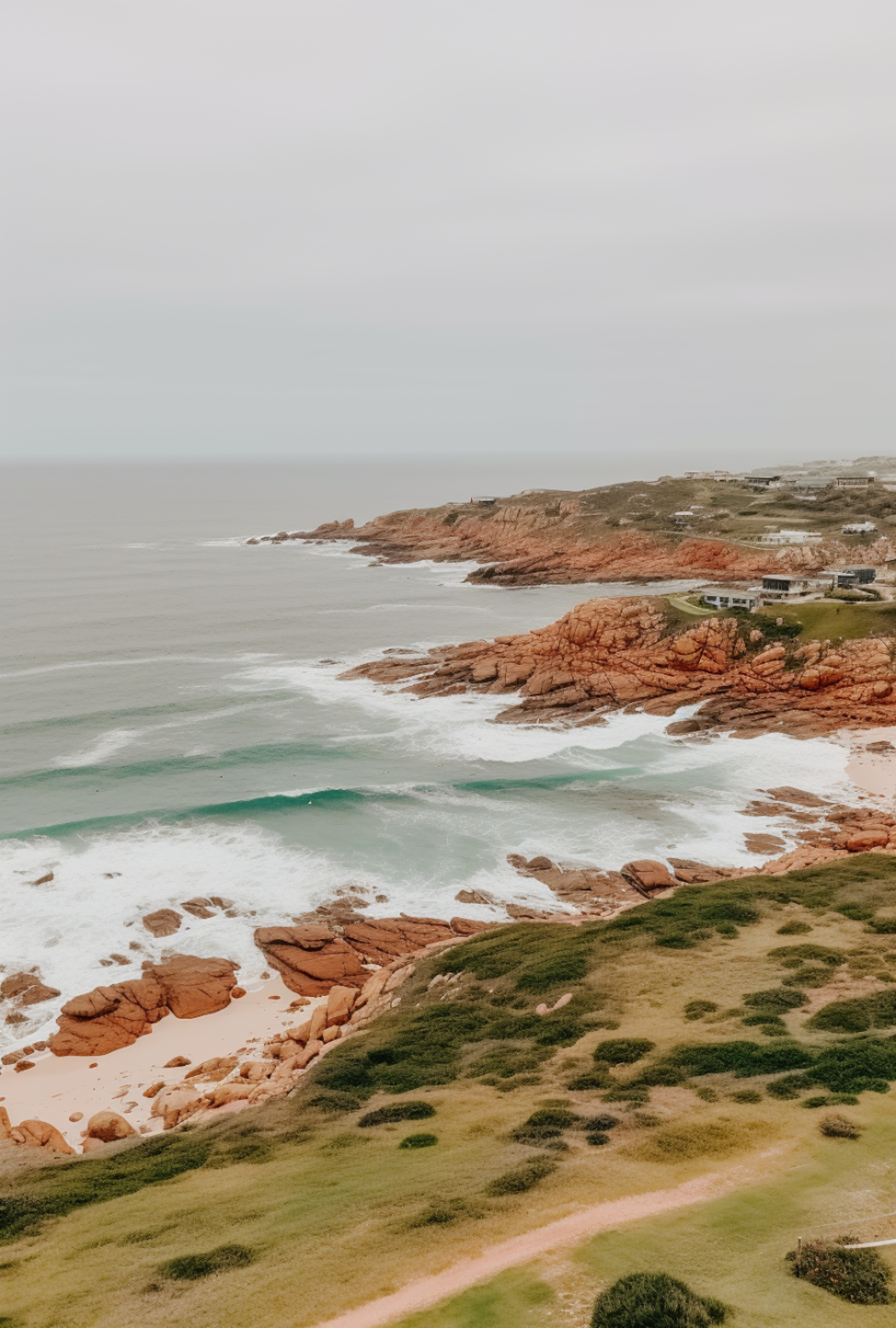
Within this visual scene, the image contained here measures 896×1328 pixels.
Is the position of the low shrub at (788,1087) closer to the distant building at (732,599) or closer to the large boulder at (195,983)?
the large boulder at (195,983)

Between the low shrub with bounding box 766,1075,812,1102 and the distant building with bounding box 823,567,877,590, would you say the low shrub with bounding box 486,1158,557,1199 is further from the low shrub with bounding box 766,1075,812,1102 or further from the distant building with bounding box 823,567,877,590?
the distant building with bounding box 823,567,877,590

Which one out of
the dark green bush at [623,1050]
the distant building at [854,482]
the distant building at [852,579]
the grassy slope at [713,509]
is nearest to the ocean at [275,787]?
the dark green bush at [623,1050]

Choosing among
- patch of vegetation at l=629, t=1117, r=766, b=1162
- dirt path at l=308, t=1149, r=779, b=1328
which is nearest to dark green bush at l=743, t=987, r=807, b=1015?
patch of vegetation at l=629, t=1117, r=766, b=1162

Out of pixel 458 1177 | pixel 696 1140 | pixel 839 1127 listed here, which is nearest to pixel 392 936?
pixel 458 1177

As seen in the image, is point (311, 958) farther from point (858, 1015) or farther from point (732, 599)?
point (732, 599)

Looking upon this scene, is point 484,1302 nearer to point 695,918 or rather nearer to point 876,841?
point 695,918

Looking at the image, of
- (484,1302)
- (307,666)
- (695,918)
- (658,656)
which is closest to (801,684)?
(658,656)
